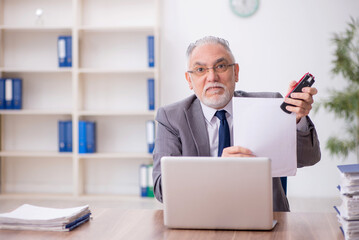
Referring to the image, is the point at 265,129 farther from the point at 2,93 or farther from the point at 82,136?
the point at 2,93

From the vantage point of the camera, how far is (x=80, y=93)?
5027mm

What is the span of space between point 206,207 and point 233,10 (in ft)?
12.3

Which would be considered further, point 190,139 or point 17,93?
point 17,93

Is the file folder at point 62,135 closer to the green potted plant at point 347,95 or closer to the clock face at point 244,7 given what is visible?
the clock face at point 244,7

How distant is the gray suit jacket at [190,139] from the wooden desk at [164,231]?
0.34 metres

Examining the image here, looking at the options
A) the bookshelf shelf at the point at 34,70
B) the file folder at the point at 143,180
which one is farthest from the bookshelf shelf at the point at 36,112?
the file folder at the point at 143,180

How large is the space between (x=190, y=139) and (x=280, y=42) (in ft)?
10.0

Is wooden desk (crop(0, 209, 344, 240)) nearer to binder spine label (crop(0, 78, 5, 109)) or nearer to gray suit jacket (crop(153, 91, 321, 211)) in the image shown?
gray suit jacket (crop(153, 91, 321, 211))

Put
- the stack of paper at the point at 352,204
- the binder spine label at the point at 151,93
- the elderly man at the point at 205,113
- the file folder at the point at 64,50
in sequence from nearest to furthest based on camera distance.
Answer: the stack of paper at the point at 352,204, the elderly man at the point at 205,113, the binder spine label at the point at 151,93, the file folder at the point at 64,50

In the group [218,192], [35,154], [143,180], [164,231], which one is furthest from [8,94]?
[218,192]

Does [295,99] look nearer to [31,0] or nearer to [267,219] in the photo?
[267,219]

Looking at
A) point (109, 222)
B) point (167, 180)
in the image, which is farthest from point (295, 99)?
point (109, 222)

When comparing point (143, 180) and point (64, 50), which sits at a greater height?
point (64, 50)

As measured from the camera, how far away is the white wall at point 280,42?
483 centimetres
